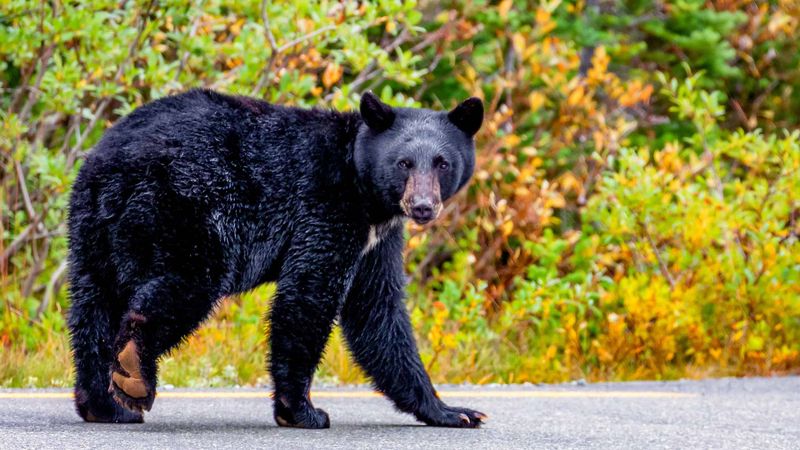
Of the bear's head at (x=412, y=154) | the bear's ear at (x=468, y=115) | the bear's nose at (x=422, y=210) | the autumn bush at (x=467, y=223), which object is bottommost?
the autumn bush at (x=467, y=223)

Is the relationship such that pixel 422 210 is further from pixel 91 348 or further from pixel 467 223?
pixel 467 223

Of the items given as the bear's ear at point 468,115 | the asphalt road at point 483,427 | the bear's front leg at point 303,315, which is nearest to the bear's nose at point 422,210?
the bear's front leg at point 303,315

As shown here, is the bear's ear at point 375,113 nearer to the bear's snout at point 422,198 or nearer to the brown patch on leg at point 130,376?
the bear's snout at point 422,198

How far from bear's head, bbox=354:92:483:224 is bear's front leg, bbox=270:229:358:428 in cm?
35

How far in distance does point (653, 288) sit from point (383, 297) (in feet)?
11.8

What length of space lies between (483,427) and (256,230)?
147cm

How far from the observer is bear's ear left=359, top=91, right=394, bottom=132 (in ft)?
19.4

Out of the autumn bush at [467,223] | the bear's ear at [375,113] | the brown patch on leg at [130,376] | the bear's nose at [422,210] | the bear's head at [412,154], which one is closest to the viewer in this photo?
the brown patch on leg at [130,376]

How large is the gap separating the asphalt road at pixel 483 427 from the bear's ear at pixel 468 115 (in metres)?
1.49

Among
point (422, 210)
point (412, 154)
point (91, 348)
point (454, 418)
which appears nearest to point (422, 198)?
point (422, 210)

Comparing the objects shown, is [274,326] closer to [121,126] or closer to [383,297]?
[383,297]

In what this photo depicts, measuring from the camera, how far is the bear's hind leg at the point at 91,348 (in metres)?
5.54

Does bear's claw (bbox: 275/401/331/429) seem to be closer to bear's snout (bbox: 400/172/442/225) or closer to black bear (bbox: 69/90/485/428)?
black bear (bbox: 69/90/485/428)

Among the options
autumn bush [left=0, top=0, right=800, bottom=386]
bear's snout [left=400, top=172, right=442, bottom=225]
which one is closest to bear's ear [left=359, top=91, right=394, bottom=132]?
bear's snout [left=400, top=172, right=442, bottom=225]
